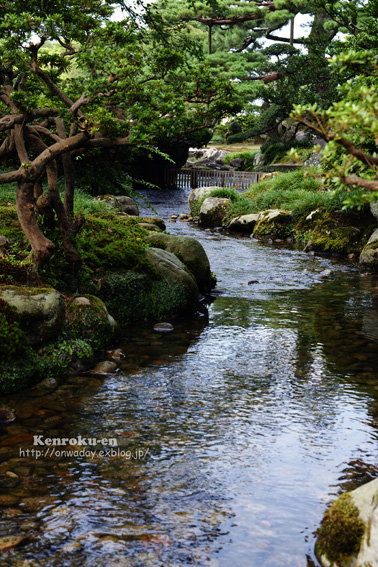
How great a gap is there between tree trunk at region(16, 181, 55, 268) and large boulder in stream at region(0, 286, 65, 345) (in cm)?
77

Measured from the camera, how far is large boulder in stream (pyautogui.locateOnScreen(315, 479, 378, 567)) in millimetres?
3402

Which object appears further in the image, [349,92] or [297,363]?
[297,363]

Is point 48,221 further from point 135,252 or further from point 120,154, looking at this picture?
point 120,154

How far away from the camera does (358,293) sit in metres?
11.3

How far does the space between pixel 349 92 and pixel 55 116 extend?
566 cm

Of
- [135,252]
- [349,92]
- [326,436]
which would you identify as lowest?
[326,436]

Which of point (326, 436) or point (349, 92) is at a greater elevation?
point (349, 92)

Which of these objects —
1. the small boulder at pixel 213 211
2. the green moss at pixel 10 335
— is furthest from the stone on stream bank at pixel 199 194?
the green moss at pixel 10 335

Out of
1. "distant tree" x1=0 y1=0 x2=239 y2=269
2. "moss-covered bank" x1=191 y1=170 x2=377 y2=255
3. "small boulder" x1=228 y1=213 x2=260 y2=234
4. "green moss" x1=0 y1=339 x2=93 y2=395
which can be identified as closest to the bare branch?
"distant tree" x1=0 y1=0 x2=239 y2=269

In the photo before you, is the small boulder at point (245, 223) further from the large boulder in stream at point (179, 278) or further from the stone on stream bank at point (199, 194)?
the large boulder in stream at point (179, 278)

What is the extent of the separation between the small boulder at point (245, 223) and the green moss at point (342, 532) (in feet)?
53.6

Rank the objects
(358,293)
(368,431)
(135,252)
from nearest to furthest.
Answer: (368,431), (135,252), (358,293)

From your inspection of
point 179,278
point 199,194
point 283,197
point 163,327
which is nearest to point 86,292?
point 163,327

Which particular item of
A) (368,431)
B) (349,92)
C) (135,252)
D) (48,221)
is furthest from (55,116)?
(368,431)
